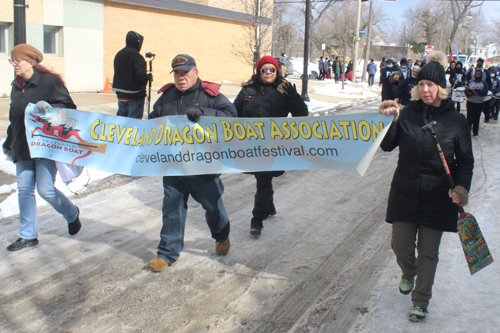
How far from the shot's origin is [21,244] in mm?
4543

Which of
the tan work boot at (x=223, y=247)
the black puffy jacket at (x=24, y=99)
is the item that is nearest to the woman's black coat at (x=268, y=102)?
the tan work boot at (x=223, y=247)

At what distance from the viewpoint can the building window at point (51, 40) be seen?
655 inches

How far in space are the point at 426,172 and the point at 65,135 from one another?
3298 millimetres

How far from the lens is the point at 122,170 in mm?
4410

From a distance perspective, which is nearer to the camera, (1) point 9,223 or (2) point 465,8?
(1) point 9,223

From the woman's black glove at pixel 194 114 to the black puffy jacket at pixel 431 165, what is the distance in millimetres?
1660

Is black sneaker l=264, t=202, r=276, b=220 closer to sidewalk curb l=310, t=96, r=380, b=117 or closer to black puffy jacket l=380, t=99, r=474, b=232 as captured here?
black puffy jacket l=380, t=99, r=474, b=232

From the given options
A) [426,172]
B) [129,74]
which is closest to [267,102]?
[426,172]

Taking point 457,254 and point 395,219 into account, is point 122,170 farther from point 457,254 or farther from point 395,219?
point 457,254

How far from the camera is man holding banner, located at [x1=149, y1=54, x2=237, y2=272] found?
4.12 meters

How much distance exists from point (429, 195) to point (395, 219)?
0.30 meters

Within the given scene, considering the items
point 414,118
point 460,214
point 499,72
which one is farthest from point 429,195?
point 499,72

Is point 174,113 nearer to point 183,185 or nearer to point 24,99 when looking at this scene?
point 183,185

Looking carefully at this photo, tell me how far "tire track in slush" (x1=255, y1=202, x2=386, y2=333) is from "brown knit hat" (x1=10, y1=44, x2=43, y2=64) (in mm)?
3152
